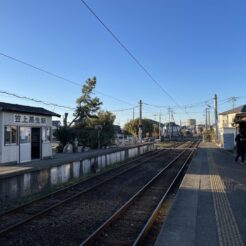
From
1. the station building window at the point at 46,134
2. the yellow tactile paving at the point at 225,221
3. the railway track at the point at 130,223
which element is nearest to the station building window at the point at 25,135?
the station building window at the point at 46,134

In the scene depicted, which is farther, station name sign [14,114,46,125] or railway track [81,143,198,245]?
station name sign [14,114,46,125]

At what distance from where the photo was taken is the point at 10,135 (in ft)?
63.5

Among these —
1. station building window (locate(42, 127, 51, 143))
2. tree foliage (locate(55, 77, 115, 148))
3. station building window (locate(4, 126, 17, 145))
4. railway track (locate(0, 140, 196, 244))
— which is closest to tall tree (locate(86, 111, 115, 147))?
tree foliage (locate(55, 77, 115, 148))

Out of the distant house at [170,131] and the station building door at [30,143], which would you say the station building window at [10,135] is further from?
the distant house at [170,131]

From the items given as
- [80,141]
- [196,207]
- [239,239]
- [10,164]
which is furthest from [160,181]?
[80,141]

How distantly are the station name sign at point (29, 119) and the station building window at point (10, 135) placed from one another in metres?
0.60

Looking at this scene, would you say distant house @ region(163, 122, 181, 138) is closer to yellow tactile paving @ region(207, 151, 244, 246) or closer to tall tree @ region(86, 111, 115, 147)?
tall tree @ region(86, 111, 115, 147)

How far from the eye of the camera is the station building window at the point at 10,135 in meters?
19.0

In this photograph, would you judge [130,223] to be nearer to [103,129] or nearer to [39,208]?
[39,208]

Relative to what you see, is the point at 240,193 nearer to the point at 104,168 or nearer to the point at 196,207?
the point at 196,207

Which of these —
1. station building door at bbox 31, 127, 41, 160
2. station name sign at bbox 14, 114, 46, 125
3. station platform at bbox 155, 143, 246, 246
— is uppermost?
station name sign at bbox 14, 114, 46, 125

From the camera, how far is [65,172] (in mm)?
15336

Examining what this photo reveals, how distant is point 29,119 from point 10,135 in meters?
2.34

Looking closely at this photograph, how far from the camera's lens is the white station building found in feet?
61.8
